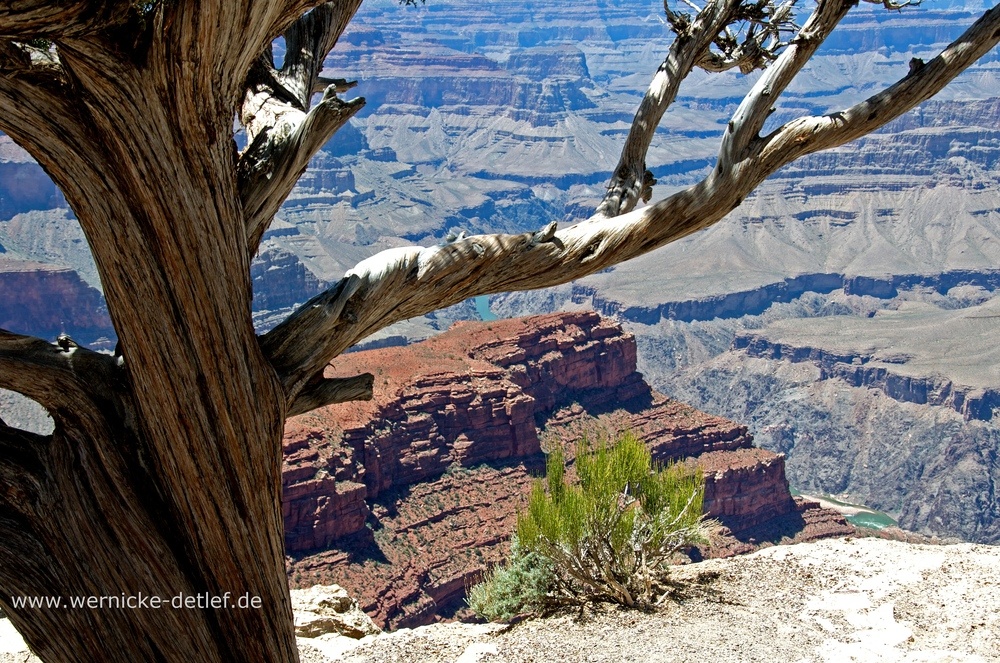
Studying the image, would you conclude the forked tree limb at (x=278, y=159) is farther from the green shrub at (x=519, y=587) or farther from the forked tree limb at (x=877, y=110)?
the green shrub at (x=519, y=587)

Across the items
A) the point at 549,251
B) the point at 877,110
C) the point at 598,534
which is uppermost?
the point at 877,110

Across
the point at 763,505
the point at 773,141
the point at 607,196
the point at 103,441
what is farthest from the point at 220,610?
the point at 763,505

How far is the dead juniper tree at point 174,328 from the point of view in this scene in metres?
3.76

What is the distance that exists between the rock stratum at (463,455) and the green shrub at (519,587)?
52.3 ft

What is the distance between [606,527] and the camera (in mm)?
11859

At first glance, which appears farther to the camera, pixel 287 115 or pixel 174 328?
pixel 287 115

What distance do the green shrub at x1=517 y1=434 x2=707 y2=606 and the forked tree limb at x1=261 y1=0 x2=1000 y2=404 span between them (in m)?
6.71

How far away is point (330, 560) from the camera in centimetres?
4266

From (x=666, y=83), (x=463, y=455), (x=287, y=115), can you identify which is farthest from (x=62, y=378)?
(x=463, y=455)

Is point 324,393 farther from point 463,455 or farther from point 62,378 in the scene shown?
point 463,455

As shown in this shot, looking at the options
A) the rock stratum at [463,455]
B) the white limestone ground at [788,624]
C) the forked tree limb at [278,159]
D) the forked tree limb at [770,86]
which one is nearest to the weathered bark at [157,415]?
the forked tree limb at [278,159]

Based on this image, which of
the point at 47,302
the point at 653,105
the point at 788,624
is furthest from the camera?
the point at 47,302

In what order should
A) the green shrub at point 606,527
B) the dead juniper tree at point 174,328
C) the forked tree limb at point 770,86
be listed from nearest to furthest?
the dead juniper tree at point 174,328, the forked tree limb at point 770,86, the green shrub at point 606,527

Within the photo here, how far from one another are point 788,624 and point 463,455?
43841 millimetres
